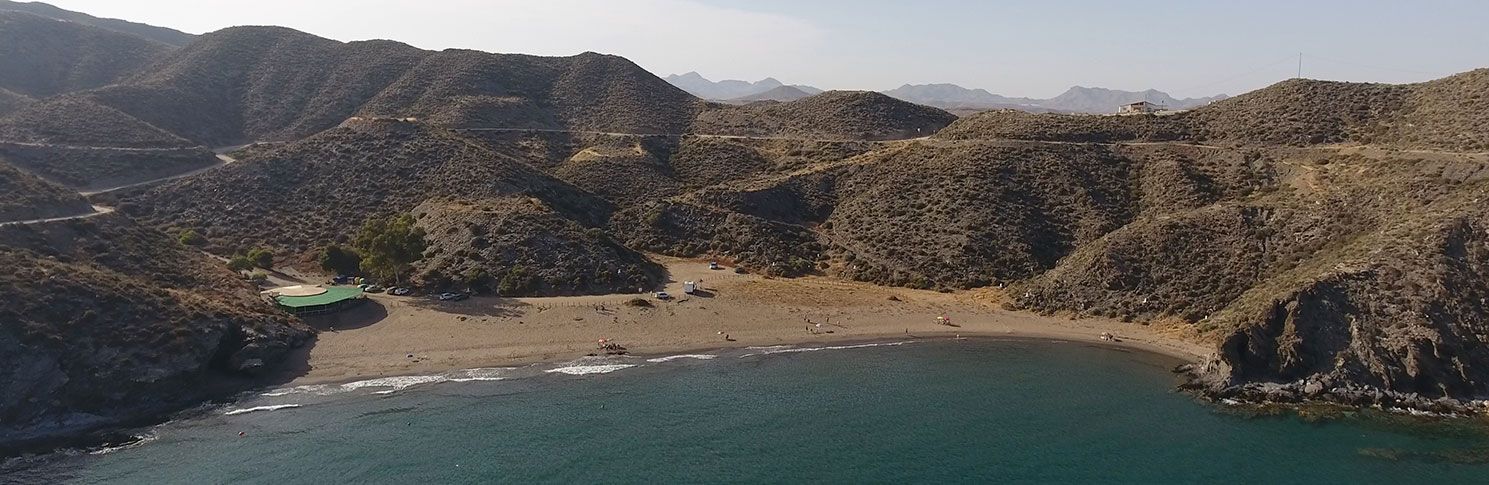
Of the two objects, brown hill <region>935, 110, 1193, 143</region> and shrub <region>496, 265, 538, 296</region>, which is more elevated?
brown hill <region>935, 110, 1193, 143</region>

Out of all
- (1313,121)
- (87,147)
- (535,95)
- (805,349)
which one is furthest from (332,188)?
(1313,121)

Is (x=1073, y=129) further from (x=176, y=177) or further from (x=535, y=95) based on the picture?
(x=176, y=177)

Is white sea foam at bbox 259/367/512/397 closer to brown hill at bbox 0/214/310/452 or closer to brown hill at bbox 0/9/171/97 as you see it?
brown hill at bbox 0/214/310/452

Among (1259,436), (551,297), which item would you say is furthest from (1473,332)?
(551,297)

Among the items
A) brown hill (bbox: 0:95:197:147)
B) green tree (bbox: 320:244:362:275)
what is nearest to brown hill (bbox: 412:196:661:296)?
green tree (bbox: 320:244:362:275)

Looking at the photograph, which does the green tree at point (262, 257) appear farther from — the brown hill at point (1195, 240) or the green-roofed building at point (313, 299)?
the brown hill at point (1195, 240)

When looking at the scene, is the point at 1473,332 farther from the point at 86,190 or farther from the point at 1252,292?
the point at 86,190
